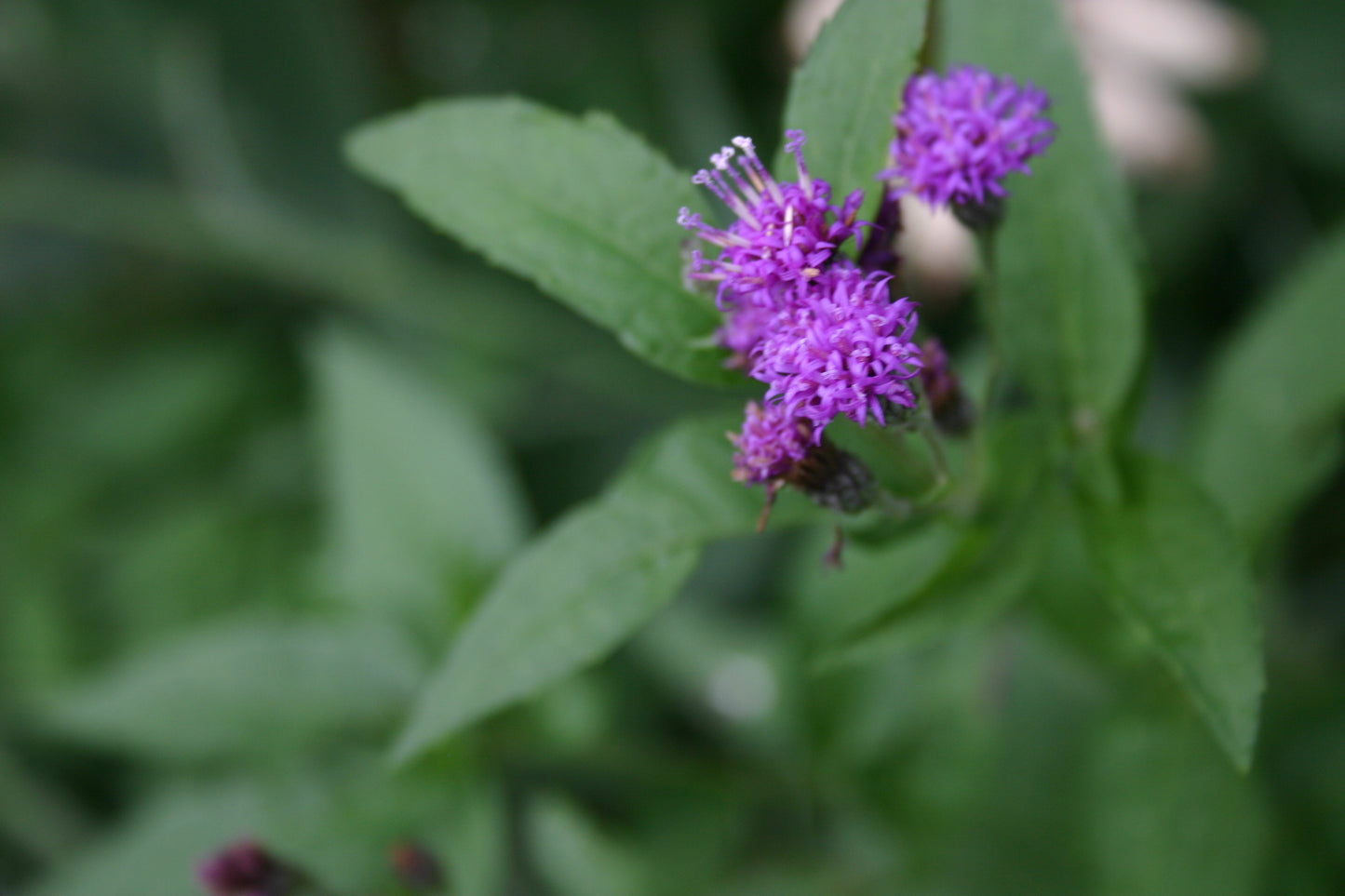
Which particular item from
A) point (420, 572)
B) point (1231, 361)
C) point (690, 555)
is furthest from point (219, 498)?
point (1231, 361)

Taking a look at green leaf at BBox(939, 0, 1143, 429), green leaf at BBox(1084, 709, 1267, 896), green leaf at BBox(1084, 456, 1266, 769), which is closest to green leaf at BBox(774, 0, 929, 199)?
green leaf at BBox(939, 0, 1143, 429)

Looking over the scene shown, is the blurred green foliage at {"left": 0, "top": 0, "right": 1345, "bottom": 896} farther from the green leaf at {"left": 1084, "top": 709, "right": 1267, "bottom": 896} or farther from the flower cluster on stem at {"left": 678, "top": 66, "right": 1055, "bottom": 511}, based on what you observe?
the flower cluster on stem at {"left": 678, "top": 66, "right": 1055, "bottom": 511}

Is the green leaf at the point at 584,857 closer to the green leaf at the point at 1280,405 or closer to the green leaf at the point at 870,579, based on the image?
the green leaf at the point at 870,579

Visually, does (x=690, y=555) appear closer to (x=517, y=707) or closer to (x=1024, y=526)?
(x=1024, y=526)

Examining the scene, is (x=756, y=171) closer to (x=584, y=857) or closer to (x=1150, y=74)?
(x=584, y=857)

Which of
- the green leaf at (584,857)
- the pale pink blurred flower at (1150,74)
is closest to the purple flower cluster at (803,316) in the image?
the green leaf at (584,857)

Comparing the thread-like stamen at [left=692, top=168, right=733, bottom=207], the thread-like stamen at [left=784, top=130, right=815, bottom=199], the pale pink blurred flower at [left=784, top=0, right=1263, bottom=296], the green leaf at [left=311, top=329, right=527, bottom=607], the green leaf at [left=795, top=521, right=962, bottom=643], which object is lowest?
the green leaf at [left=795, top=521, right=962, bottom=643]

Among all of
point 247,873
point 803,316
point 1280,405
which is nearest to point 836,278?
point 803,316
